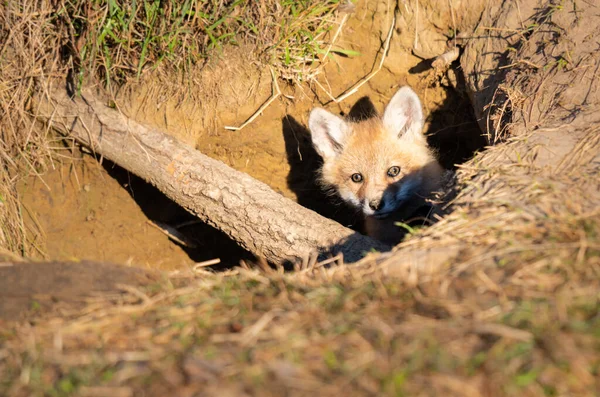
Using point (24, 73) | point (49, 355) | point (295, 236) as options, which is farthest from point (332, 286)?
point (24, 73)

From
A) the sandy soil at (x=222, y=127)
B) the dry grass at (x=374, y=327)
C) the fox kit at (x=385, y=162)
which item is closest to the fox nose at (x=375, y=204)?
the fox kit at (x=385, y=162)

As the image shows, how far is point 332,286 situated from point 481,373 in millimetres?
651

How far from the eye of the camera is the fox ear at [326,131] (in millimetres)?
4324

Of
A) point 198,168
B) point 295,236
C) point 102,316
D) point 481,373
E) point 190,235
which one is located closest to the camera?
point 481,373

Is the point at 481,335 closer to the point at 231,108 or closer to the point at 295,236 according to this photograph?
the point at 295,236

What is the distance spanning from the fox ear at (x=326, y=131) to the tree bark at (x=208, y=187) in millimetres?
995

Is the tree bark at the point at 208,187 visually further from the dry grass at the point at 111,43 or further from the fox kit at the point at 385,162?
the fox kit at the point at 385,162

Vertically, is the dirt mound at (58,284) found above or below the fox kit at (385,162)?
below

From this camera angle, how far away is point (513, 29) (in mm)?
3688

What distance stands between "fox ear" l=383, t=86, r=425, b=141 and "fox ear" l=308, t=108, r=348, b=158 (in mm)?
399

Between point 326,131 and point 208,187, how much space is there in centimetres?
138

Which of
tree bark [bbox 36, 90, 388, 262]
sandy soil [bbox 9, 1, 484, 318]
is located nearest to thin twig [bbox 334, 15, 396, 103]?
sandy soil [bbox 9, 1, 484, 318]

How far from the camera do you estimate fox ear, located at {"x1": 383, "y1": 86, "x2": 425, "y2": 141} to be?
4145 millimetres

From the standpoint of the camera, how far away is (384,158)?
169 inches
